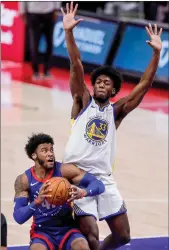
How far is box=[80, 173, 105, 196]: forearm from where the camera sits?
7.64 m

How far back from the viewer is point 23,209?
7324mm

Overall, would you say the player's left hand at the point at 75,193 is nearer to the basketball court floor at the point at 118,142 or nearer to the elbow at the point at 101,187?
the elbow at the point at 101,187

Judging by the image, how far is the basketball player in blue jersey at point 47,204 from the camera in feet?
24.6

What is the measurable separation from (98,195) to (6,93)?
10.1 m

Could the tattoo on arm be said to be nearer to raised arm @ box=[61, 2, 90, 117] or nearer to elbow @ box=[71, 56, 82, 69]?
raised arm @ box=[61, 2, 90, 117]

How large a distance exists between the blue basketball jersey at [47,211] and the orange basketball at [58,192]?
33 centimetres

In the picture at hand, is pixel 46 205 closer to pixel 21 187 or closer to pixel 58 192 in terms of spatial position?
pixel 21 187

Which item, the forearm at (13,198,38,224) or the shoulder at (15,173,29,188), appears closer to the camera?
the forearm at (13,198,38,224)

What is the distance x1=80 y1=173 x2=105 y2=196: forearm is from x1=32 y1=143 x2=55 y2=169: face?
383 millimetres

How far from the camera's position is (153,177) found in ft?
41.0

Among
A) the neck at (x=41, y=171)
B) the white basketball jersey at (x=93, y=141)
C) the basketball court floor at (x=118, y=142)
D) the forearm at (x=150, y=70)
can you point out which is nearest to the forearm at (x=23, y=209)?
the neck at (x=41, y=171)

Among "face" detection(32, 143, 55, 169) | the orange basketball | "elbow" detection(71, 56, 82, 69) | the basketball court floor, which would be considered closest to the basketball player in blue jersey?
"face" detection(32, 143, 55, 169)

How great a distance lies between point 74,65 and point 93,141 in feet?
2.34

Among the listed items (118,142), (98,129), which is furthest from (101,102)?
(118,142)
